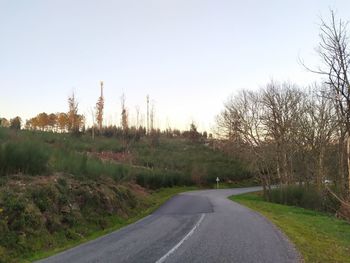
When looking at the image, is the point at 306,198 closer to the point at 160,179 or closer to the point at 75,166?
the point at 160,179

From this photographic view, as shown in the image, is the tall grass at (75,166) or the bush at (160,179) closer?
the tall grass at (75,166)

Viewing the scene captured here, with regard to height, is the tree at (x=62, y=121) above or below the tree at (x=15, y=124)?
above

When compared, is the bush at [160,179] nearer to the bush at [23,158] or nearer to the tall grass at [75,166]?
the tall grass at [75,166]

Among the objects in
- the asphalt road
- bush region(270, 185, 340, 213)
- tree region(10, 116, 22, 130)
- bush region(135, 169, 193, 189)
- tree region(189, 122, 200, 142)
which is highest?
tree region(189, 122, 200, 142)

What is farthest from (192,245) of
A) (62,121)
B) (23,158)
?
(62,121)

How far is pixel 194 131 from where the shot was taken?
119 m

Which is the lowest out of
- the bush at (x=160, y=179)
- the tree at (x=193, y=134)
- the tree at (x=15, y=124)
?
the bush at (x=160, y=179)

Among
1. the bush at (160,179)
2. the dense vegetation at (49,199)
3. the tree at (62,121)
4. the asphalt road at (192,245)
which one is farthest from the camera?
the tree at (62,121)

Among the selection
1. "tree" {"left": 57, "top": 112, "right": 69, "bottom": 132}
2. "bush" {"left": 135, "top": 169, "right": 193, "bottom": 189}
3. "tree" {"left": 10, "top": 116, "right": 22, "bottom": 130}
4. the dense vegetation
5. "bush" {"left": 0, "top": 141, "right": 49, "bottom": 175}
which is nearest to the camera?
the dense vegetation

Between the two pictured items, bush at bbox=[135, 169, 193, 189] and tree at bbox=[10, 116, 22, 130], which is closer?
tree at bbox=[10, 116, 22, 130]

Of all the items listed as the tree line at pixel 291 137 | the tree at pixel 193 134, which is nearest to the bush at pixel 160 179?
the tree line at pixel 291 137

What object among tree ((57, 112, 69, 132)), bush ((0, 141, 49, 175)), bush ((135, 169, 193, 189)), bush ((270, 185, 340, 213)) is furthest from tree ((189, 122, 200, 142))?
bush ((0, 141, 49, 175))

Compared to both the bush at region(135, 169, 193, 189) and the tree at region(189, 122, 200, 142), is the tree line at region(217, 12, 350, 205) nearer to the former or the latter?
the bush at region(135, 169, 193, 189)

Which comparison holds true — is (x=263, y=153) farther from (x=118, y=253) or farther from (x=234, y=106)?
(x=118, y=253)
